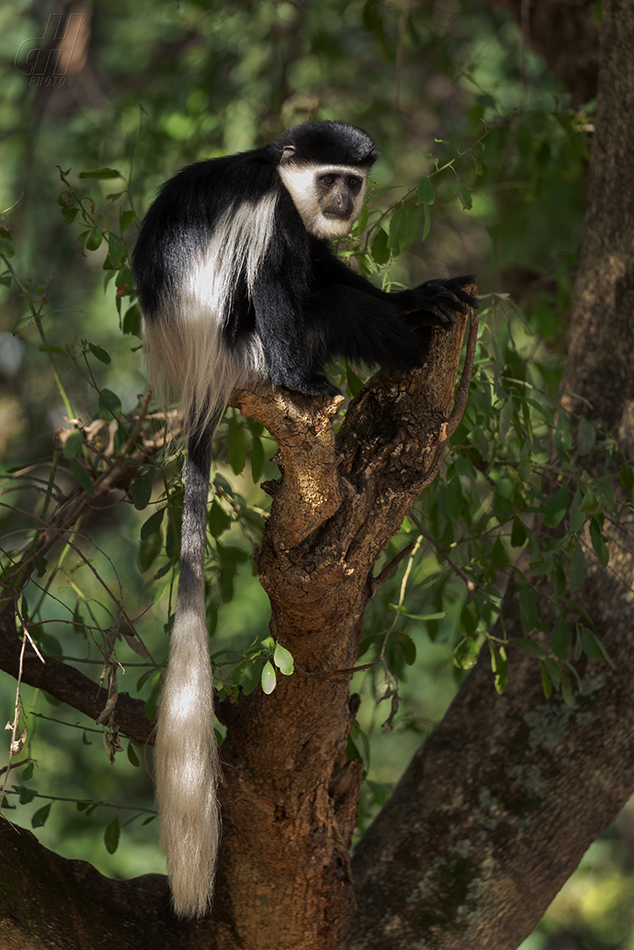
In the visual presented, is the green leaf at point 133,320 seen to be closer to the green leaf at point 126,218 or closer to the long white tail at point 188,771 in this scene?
the green leaf at point 126,218

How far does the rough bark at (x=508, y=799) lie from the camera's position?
1.61 m

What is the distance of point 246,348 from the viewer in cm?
164

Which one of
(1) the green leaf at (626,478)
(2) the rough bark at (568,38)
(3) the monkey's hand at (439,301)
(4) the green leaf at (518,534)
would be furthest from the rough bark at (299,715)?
(2) the rough bark at (568,38)

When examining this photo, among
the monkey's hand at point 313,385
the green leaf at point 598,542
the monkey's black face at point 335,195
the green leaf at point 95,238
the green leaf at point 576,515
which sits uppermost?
the monkey's black face at point 335,195

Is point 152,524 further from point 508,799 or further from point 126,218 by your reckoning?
point 508,799

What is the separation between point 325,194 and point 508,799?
1127mm

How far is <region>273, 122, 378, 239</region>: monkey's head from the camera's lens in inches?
68.4

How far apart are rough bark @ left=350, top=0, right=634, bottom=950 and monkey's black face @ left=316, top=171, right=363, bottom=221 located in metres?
0.57

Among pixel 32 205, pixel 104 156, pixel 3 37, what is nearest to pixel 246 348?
pixel 104 156

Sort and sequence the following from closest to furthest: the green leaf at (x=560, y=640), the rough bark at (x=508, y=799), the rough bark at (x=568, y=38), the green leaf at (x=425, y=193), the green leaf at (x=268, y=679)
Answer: the green leaf at (x=268, y=679) → the green leaf at (x=425, y=193) → the green leaf at (x=560, y=640) → the rough bark at (x=508, y=799) → the rough bark at (x=568, y=38)

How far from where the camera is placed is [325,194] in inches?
69.2

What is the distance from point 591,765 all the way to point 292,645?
636 millimetres

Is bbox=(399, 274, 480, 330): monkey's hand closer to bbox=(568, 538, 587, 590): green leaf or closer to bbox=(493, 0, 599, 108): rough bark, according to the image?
bbox=(568, 538, 587, 590): green leaf

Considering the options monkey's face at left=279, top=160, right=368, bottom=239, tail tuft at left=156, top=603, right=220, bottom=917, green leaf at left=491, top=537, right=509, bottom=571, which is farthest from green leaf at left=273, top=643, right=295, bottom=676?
monkey's face at left=279, top=160, right=368, bottom=239
